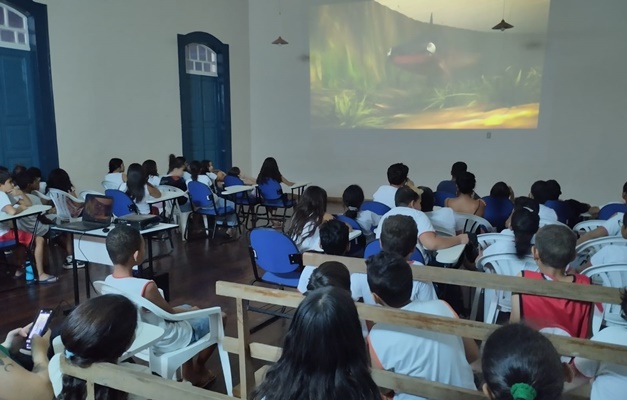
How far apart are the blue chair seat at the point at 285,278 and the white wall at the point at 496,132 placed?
5407mm

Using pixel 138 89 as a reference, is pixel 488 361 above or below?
below

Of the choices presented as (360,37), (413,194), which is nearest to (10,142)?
(413,194)

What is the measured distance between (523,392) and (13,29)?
22.1 ft

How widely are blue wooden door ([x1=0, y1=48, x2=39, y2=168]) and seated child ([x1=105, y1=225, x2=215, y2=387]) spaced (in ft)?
14.4

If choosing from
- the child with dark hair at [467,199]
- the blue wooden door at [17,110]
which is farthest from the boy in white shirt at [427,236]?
the blue wooden door at [17,110]

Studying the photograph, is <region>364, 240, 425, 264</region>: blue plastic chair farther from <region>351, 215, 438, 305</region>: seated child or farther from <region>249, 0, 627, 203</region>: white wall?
<region>249, 0, 627, 203</region>: white wall

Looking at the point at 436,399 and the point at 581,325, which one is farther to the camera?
the point at 581,325

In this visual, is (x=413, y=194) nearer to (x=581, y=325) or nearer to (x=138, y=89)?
(x=581, y=325)

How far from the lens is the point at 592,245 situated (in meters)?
2.92

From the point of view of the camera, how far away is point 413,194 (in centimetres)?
328

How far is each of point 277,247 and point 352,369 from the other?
78.5 inches

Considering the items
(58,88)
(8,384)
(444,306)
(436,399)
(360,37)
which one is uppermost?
(360,37)

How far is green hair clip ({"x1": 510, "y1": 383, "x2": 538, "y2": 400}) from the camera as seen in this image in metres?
0.93

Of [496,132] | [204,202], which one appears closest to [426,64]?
[496,132]
